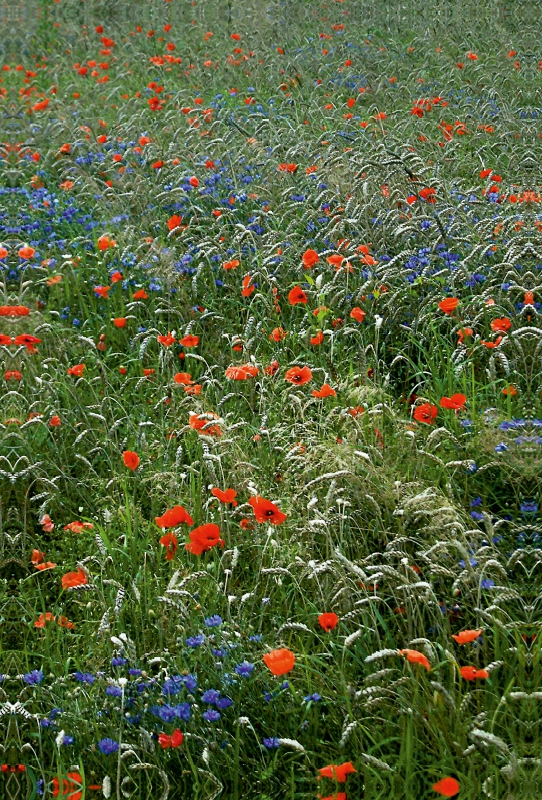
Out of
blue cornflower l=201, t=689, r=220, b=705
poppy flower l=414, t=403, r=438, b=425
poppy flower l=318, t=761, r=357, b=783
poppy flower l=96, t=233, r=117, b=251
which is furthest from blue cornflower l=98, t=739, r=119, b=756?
poppy flower l=96, t=233, r=117, b=251

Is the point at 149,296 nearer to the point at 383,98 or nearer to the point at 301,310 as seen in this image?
the point at 301,310

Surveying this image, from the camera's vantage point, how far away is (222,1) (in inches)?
441

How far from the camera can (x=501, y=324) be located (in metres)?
3.78

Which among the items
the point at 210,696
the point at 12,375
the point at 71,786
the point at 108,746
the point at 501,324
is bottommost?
the point at 71,786

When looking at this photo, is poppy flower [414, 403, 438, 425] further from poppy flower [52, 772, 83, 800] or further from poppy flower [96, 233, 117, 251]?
poppy flower [96, 233, 117, 251]

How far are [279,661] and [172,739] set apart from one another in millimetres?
325

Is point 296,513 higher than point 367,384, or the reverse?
point 367,384

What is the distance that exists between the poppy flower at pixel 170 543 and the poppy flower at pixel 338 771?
0.87 metres

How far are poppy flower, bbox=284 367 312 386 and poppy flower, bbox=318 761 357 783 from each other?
1619 millimetres

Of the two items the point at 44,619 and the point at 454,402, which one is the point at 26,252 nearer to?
the point at 44,619

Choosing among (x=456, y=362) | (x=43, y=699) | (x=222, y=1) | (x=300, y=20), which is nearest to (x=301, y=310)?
(x=456, y=362)

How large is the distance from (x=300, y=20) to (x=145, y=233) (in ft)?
19.5

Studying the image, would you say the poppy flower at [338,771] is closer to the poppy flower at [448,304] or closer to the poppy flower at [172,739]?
the poppy flower at [172,739]

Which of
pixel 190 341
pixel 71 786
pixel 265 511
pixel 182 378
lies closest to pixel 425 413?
pixel 265 511
